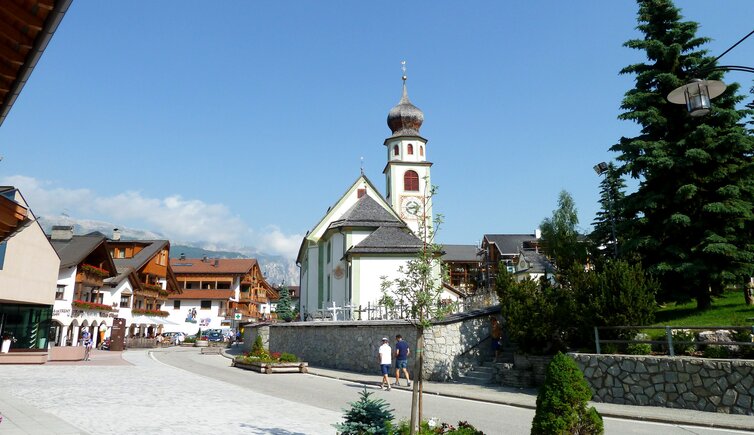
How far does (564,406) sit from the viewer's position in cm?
725

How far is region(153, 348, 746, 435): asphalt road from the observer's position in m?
10.9

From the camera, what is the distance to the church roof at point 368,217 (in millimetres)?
35291

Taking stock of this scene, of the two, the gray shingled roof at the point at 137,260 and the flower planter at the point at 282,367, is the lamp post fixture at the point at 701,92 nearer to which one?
the flower planter at the point at 282,367

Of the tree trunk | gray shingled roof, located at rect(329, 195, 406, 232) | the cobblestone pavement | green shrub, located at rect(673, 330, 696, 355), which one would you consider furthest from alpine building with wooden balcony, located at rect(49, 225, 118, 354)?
green shrub, located at rect(673, 330, 696, 355)

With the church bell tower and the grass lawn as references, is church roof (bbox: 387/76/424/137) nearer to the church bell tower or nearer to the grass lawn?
the church bell tower

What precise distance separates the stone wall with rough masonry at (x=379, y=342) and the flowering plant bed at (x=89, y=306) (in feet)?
63.5

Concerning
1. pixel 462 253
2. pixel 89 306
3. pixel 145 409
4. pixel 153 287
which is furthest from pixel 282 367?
pixel 462 253

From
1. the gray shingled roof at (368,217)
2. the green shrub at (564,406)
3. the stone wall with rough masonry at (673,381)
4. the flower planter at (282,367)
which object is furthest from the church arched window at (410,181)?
the green shrub at (564,406)

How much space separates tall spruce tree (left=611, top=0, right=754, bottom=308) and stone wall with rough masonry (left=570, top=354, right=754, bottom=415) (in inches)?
245

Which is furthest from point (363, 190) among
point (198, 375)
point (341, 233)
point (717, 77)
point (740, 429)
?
point (740, 429)

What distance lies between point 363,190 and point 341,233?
7314 mm

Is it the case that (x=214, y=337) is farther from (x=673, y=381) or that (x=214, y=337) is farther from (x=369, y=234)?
(x=673, y=381)

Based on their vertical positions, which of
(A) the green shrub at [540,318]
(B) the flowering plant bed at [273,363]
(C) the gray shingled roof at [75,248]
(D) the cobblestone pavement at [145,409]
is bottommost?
(D) the cobblestone pavement at [145,409]

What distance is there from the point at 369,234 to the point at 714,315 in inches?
812
